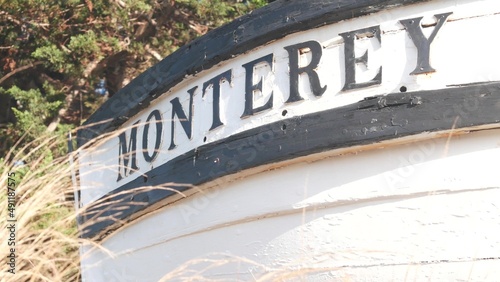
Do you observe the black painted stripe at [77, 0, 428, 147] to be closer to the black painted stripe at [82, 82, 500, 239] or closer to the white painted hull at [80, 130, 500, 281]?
the black painted stripe at [82, 82, 500, 239]

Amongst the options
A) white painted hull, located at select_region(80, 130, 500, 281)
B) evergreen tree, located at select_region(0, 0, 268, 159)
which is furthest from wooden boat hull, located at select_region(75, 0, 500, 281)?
evergreen tree, located at select_region(0, 0, 268, 159)

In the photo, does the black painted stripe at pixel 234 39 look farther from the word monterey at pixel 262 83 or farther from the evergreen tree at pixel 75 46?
the evergreen tree at pixel 75 46

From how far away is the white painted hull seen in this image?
254 centimetres

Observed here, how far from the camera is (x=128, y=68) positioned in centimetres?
834

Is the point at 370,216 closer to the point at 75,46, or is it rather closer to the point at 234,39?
the point at 234,39

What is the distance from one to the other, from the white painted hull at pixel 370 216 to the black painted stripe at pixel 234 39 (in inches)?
20.0

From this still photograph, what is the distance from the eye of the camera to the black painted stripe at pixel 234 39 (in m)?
2.81

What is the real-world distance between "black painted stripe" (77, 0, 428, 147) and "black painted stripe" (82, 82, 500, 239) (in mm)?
331

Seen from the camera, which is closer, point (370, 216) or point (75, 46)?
point (370, 216)

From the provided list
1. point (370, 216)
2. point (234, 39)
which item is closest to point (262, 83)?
point (234, 39)

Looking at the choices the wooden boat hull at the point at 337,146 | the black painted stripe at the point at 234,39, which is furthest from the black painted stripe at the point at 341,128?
the black painted stripe at the point at 234,39

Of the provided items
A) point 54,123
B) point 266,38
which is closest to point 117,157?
point 266,38

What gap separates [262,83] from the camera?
298 cm

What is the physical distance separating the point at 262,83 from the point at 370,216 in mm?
675
